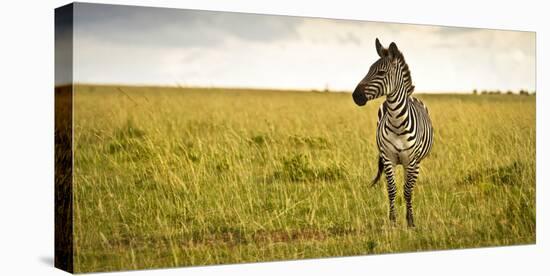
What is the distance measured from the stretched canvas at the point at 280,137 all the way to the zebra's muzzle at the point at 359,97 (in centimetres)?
2

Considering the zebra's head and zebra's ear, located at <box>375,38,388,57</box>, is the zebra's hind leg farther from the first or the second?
zebra's ear, located at <box>375,38,388,57</box>

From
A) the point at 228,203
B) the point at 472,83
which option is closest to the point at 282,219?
the point at 228,203

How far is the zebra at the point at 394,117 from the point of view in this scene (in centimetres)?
980

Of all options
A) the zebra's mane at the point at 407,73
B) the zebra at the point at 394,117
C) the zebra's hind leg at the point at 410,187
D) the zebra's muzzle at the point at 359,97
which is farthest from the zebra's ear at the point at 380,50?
the zebra's hind leg at the point at 410,187

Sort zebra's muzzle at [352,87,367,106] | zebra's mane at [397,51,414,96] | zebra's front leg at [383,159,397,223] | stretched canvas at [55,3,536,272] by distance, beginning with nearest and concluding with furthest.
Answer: stretched canvas at [55,3,536,272]
zebra's muzzle at [352,87,367,106]
zebra's front leg at [383,159,397,223]
zebra's mane at [397,51,414,96]

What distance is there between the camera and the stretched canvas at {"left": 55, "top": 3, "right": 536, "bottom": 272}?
27.7 ft

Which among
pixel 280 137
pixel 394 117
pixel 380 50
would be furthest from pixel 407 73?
pixel 280 137

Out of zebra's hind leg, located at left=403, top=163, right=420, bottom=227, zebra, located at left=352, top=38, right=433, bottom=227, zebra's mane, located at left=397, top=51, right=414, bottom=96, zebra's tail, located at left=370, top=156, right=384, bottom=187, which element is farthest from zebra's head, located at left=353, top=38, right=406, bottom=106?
zebra's hind leg, located at left=403, top=163, right=420, bottom=227

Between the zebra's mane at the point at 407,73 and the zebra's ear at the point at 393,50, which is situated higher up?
the zebra's ear at the point at 393,50

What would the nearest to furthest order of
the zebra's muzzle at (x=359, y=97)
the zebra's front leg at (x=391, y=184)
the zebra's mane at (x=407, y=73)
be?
the zebra's muzzle at (x=359, y=97), the zebra's front leg at (x=391, y=184), the zebra's mane at (x=407, y=73)

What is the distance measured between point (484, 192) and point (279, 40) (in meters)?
3.12

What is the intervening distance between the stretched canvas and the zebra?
18mm

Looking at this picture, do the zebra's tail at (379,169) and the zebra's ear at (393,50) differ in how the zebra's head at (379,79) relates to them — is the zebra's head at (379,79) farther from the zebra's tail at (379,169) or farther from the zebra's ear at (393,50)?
the zebra's tail at (379,169)

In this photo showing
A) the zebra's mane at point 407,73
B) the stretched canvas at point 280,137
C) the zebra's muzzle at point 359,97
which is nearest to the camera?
the stretched canvas at point 280,137
